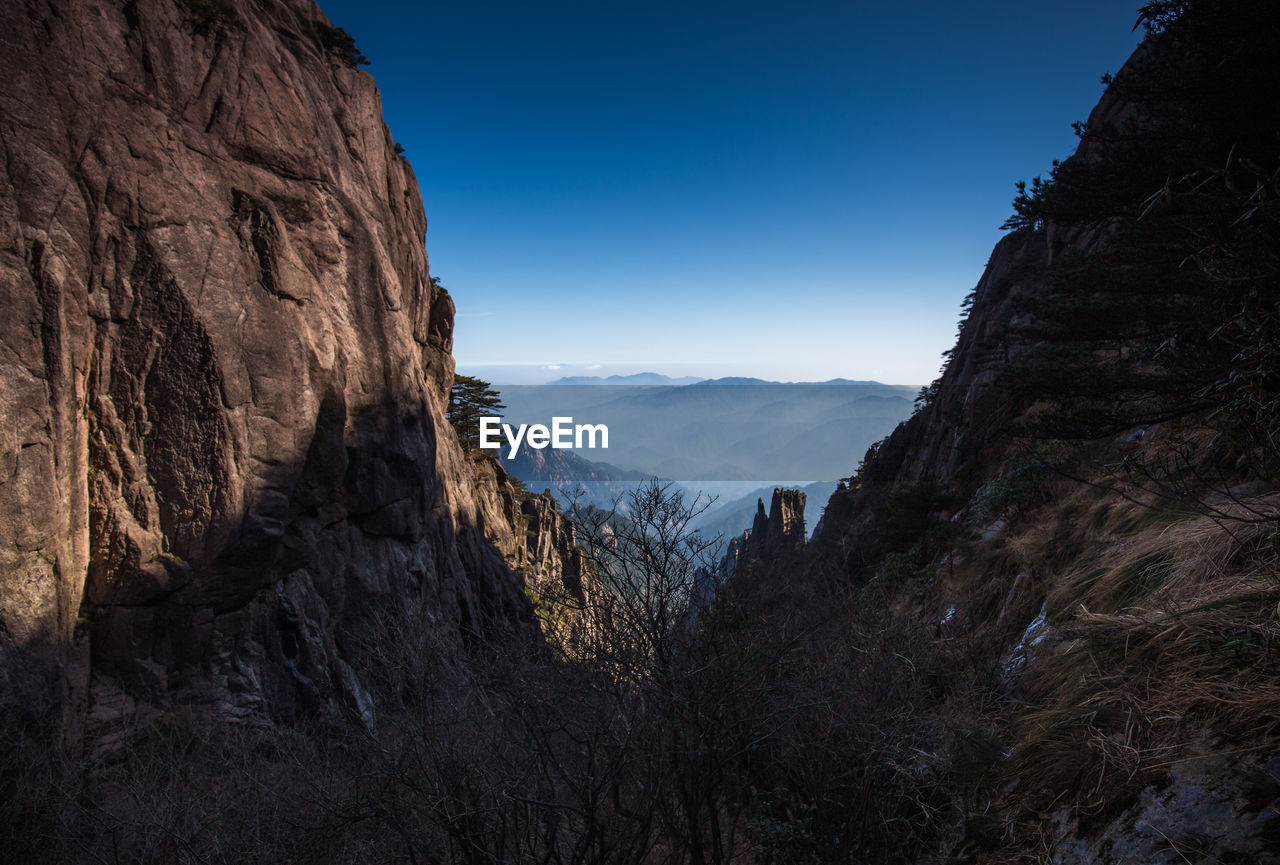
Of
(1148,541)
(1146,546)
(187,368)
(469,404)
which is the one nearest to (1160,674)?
(1146,546)

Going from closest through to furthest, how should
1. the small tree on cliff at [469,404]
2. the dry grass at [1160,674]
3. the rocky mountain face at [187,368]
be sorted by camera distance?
the dry grass at [1160,674] < the rocky mountain face at [187,368] < the small tree on cliff at [469,404]

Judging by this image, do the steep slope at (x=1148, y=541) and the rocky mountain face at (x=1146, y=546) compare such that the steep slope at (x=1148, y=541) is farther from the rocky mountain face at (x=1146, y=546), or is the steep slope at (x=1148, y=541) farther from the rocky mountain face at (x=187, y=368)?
the rocky mountain face at (x=187, y=368)

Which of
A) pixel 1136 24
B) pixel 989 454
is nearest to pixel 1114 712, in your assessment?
pixel 1136 24

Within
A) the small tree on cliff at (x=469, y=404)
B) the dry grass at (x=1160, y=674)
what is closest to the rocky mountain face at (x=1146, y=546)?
the dry grass at (x=1160, y=674)

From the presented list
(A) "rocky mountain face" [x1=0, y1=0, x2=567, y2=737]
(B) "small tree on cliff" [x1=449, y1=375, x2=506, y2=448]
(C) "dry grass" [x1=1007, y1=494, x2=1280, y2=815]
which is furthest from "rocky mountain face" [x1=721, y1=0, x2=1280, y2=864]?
(B) "small tree on cliff" [x1=449, y1=375, x2=506, y2=448]

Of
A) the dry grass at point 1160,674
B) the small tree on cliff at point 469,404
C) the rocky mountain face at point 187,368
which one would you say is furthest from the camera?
the small tree on cliff at point 469,404

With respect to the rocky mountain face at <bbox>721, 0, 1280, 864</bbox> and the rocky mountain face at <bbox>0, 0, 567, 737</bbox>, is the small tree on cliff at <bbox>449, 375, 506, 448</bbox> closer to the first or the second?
the rocky mountain face at <bbox>0, 0, 567, 737</bbox>
